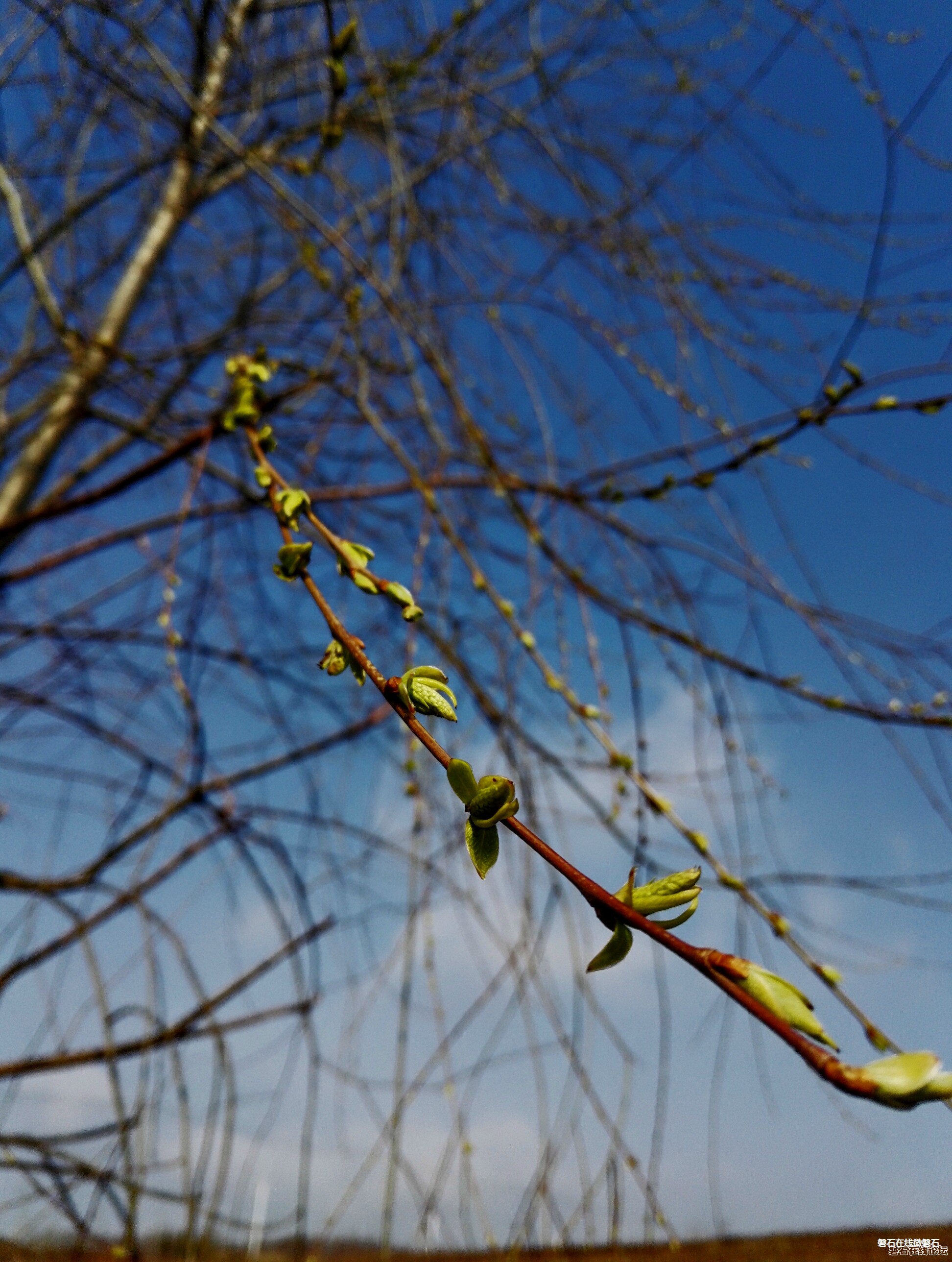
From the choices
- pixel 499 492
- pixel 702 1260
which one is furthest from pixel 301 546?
pixel 702 1260

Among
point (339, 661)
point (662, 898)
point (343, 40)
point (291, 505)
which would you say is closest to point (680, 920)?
point (662, 898)

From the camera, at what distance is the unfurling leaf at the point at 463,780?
0.25 metres

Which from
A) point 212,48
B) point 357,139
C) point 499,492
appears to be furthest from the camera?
point 357,139

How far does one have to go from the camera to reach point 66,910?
1.08 meters

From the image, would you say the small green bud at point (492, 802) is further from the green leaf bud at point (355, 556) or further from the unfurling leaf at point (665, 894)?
the green leaf bud at point (355, 556)

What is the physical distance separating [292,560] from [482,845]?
0.21 metres

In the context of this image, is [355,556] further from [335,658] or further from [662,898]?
[662,898]

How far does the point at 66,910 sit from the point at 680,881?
1081 mm

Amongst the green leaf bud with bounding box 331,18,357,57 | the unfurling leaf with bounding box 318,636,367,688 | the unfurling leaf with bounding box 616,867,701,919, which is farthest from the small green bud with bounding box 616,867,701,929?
the green leaf bud with bounding box 331,18,357,57

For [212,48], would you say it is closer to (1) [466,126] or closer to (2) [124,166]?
(2) [124,166]

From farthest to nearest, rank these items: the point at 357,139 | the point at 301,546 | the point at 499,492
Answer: the point at 357,139
the point at 499,492
the point at 301,546

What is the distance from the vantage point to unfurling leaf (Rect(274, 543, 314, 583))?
0.41 meters

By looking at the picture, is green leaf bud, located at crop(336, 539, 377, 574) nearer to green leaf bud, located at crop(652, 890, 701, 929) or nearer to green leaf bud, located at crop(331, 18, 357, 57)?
green leaf bud, located at crop(652, 890, 701, 929)

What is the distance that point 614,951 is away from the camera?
23cm
